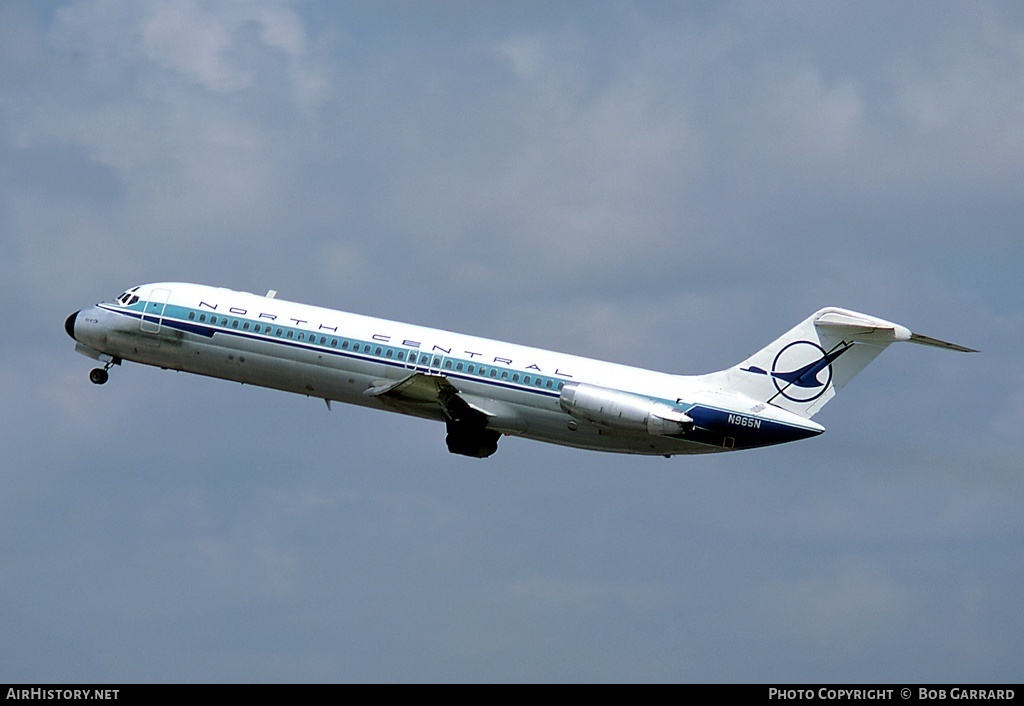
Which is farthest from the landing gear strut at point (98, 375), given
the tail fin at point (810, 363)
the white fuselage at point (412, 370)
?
the tail fin at point (810, 363)

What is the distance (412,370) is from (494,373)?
2.53 meters

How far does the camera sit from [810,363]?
50.3 metres

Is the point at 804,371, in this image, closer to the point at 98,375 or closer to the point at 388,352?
the point at 388,352

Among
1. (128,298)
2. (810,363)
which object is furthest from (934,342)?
(128,298)

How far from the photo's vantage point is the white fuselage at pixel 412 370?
49625 millimetres

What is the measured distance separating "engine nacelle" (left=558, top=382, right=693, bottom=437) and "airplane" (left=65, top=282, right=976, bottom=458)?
28 millimetres

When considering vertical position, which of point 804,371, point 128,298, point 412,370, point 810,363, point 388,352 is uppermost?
point 128,298

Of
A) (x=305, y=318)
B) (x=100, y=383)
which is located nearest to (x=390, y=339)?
(x=305, y=318)

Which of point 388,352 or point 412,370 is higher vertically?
point 388,352

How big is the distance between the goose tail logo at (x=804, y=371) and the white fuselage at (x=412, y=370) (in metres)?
0.81
